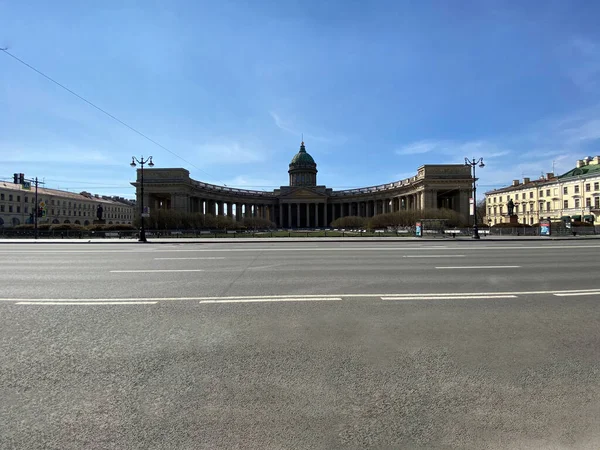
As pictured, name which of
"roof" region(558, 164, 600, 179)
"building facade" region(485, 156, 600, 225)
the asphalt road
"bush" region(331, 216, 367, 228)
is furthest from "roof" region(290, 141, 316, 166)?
the asphalt road

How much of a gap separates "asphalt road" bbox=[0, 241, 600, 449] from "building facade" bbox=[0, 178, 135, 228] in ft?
250

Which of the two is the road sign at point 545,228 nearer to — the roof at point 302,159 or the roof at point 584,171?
the roof at point 584,171

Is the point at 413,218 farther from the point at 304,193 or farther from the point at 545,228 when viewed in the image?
the point at 304,193

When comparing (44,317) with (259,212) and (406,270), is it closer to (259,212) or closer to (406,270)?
(406,270)

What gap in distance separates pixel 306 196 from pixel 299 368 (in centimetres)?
10843

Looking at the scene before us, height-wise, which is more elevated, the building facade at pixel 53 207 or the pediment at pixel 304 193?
the pediment at pixel 304 193

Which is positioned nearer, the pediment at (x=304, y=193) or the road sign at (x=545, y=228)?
the road sign at (x=545, y=228)

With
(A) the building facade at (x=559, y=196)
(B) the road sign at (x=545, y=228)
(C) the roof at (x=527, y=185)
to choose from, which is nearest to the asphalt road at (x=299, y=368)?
(B) the road sign at (x=545, y=228)

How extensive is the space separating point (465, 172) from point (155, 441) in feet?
292

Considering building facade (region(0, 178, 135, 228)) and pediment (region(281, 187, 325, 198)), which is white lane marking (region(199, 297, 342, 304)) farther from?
pediment (region(281, 187, 325, 198))

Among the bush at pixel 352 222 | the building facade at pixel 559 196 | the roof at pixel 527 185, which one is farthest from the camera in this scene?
the bush at pixel 352 222

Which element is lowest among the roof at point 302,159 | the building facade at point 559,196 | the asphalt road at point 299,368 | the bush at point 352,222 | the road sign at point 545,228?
the asphalt road at point 299,368

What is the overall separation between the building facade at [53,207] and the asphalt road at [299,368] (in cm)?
7610

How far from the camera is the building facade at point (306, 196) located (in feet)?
261
